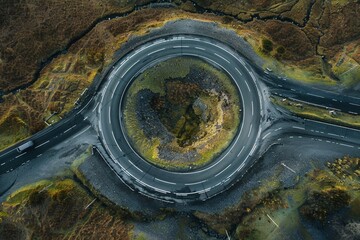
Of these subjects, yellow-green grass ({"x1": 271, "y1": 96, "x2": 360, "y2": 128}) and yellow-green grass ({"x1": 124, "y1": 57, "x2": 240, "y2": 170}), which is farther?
yellow-green grass ({"x1": 124, "y1": 57, "x2": 240, "y2": 170})

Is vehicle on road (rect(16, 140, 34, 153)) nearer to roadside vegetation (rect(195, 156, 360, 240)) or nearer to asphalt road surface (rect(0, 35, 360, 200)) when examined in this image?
asphalt road surface (rect(0, 35, 360, 200))

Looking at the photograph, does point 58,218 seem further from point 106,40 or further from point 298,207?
point 298,207

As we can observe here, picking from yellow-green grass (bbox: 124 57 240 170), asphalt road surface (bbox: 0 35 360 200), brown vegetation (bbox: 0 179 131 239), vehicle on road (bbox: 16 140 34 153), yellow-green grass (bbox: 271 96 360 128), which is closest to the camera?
brown vegetation (bbox: 0 179 131 239)

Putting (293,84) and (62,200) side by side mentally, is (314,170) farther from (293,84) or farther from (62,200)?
(62,200)

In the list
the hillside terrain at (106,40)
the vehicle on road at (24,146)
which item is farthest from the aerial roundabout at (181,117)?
the vehicle on road at (24,146)

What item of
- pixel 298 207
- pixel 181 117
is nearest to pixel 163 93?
pixel 181 117

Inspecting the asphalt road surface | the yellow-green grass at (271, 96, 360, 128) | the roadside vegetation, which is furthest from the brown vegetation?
the yellow-green grass at (271, 96, 360, 128)
